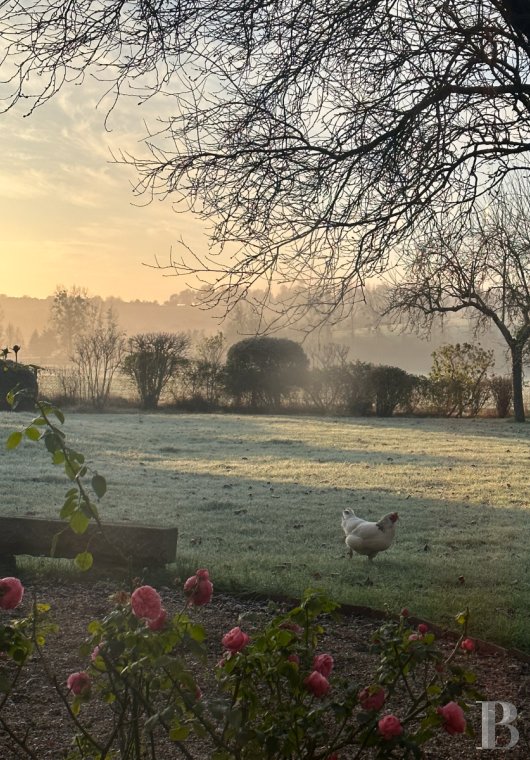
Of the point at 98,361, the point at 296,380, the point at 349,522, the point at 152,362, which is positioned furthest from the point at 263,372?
the point at 349,522

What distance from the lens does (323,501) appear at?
886 cm

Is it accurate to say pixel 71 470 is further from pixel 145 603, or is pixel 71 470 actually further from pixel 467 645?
pixel 467 645

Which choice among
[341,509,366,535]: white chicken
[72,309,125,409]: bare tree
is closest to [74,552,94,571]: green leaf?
[341,509,366,535]: white chicken

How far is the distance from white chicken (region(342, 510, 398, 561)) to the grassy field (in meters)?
0.17

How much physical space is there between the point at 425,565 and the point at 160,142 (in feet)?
11.8

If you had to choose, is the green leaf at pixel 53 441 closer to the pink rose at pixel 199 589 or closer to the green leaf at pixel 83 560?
the green leaf at pixel 83 560

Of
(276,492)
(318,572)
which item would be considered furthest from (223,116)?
(276,492)

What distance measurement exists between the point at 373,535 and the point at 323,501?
3.46m

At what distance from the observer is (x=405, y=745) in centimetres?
Answer: 166

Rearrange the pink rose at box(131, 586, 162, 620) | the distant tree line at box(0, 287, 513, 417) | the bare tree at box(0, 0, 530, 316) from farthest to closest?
the distant tree line at box(0, 287, 513, 417)
the bare tree at box(0, 0, 530, 316)
the pink rose at box(131, 586, 162, 620)

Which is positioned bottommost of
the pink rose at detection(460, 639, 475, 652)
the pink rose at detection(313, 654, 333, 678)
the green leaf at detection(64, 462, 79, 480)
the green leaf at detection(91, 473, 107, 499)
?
the pink rose at detection(460, 639, 475, 652)

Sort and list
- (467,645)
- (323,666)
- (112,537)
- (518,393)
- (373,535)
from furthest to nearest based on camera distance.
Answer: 1. (518,393)
2. (373,535)
3. (112,537)
4. (467,645)
5. (323,666)

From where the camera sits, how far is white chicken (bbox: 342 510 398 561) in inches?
213

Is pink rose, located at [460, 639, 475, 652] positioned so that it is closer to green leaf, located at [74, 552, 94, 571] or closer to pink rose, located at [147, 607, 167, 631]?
pink rose, located at [147, 607, 167, 631]
